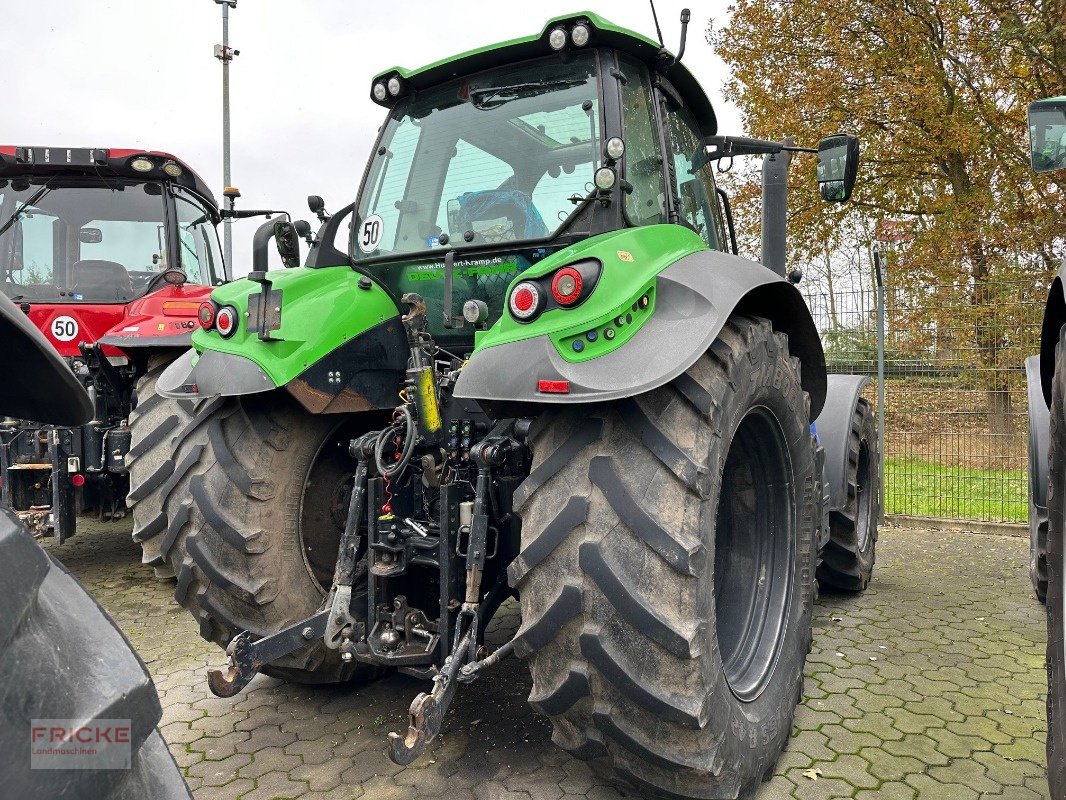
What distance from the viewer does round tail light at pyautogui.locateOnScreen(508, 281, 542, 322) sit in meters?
2.28

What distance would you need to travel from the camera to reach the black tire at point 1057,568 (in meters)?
2.14

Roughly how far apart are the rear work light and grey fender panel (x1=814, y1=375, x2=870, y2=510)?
2.71 meters

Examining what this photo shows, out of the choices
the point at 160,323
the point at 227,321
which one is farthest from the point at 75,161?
the point at 227,321

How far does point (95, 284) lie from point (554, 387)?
5.28 meters

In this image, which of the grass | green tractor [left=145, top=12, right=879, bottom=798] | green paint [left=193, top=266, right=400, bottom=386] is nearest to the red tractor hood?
green tractor [left=145, top=12, right=879, bottom=798]

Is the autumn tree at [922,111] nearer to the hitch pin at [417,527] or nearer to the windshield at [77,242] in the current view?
the windshield at [77,242]

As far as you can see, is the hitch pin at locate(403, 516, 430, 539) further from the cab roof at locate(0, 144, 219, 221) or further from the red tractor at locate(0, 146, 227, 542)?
the cab roof at locate(0, 144, 219, 221)

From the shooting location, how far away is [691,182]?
3.57 metres

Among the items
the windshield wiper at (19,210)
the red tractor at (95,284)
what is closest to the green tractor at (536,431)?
the red tractor at (95,284)

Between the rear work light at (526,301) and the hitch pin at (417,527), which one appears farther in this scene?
the hitch pin at (417,527)

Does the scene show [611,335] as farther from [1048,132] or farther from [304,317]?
[1048,132]

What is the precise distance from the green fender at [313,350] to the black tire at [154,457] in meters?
0.27

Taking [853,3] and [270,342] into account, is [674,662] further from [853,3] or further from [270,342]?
[853,3]

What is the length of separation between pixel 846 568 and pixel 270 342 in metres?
3.64
